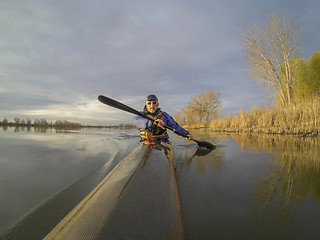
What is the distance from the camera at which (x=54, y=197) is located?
6.48 ft

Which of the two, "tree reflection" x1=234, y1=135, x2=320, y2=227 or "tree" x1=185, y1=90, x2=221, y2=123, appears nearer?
"tree reflection" x1=234, y1=135, x2=320, y2=227

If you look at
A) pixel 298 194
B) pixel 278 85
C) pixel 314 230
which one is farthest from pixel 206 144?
pixel 278 85

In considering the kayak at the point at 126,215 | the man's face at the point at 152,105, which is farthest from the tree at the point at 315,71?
the kayak at the point at 126,215

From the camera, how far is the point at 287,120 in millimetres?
9719

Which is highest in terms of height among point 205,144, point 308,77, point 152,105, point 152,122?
point 308,77

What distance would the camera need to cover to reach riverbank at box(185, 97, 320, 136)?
8.56 meters

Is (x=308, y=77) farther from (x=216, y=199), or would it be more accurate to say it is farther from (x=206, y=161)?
(x=216, y=199)

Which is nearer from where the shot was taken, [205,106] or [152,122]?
[152,122]

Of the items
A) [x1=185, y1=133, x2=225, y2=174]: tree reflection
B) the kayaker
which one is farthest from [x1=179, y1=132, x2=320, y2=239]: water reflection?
the kayaker

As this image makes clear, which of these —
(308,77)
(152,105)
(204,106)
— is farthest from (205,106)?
(152,105)

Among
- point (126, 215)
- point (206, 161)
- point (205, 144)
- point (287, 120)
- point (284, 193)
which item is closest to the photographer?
point (126, 215)

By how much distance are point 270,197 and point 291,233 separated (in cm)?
63

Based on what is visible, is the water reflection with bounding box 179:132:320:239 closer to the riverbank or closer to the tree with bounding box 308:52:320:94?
the riverbank

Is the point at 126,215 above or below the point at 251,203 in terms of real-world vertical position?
above
